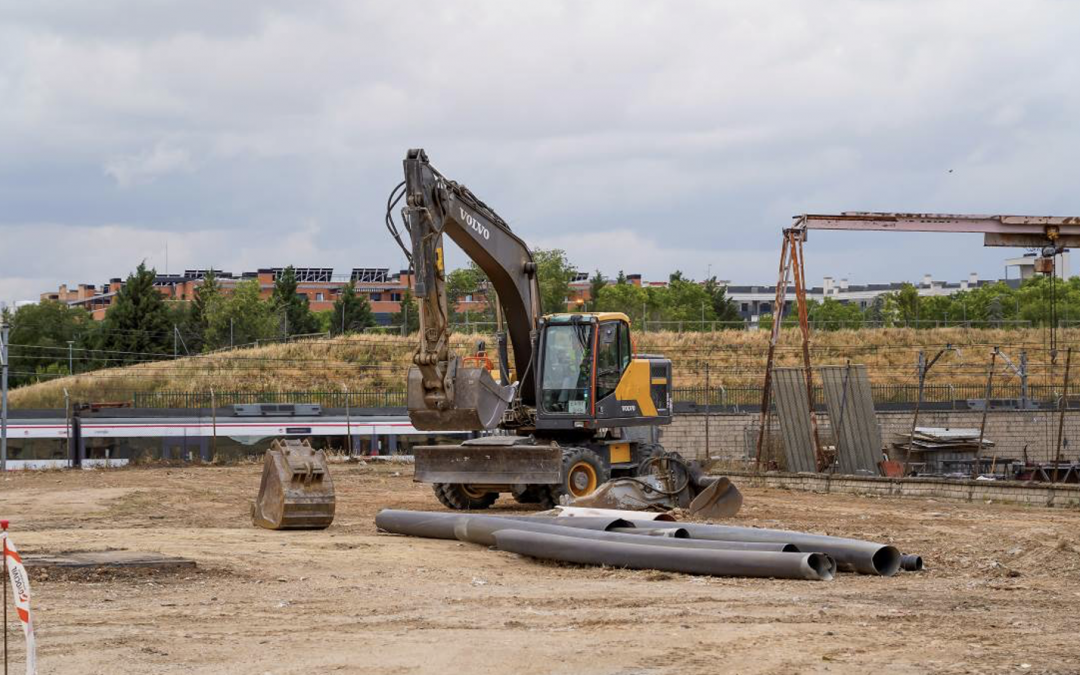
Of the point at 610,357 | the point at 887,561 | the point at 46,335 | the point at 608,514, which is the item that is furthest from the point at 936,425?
the point at 46,335

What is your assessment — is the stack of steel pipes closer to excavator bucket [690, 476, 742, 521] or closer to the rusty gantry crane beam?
excavator bucket [690, 476, 742, 521]

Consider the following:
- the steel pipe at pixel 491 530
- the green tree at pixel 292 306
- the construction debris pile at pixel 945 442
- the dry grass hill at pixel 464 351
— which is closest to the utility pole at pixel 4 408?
the dry grass hill at pixel 464 351

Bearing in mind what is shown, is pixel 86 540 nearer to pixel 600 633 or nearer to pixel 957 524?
pixel 600 633

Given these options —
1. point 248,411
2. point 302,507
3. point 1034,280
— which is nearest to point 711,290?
point 1034,280

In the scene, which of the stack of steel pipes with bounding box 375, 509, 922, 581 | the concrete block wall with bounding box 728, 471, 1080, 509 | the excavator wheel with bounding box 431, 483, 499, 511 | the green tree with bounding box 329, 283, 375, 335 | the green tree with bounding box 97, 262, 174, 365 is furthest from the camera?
the green tree with bounding box 329, 283, 375, 335

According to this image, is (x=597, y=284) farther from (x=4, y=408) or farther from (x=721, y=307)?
(x=4, y=408)

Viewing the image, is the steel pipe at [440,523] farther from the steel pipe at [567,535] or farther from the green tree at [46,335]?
the green tree at [46,335]

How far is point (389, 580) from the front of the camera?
42.3 feet

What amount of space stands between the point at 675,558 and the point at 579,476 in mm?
6606

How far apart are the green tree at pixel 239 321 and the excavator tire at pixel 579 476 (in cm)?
5821

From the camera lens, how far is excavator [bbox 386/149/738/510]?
720 inches

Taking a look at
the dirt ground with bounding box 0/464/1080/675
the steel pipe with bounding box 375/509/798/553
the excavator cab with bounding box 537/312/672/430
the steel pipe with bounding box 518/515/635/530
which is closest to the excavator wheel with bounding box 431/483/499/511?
the excavator cab with bounding box 537/312/672/430

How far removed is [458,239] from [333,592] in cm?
864

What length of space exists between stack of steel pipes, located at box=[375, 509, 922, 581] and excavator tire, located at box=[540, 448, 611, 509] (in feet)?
12.4
